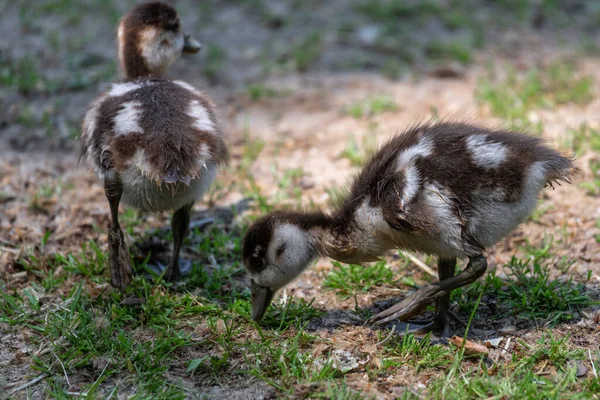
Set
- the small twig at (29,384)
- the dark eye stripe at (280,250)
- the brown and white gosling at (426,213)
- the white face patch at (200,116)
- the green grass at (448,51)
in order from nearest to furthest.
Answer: the small twig at (29,384) < the brown and white gosling at (426,213) < the dark eye stripe at (280,250) < the white face patch at (200,116) < the green grass at (448,51)

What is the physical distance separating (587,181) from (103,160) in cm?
316

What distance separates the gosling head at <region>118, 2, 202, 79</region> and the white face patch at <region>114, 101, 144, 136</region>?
937 millimetres

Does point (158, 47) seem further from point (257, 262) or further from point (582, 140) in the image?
point (582, 140)

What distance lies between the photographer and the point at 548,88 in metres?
→ 6.20

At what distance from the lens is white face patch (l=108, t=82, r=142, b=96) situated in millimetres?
4014

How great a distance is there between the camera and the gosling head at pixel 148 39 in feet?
15.3

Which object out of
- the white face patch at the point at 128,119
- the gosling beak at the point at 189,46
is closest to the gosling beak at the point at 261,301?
the white face patch at the point at 128,119

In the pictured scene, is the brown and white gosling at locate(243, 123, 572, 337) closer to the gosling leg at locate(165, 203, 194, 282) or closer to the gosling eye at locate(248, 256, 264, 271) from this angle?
the gosling eye at locate(248, 256, 264, 271)

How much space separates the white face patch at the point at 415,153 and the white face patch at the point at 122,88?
5.09ft

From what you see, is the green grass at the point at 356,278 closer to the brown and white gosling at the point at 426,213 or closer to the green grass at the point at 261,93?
the brown and white gosling at the point at 426,213

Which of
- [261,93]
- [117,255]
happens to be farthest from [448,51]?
[117,255]

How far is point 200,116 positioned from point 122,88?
57cm

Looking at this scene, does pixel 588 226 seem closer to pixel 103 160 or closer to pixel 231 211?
pixel 231 211

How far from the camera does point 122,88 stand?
411cm
